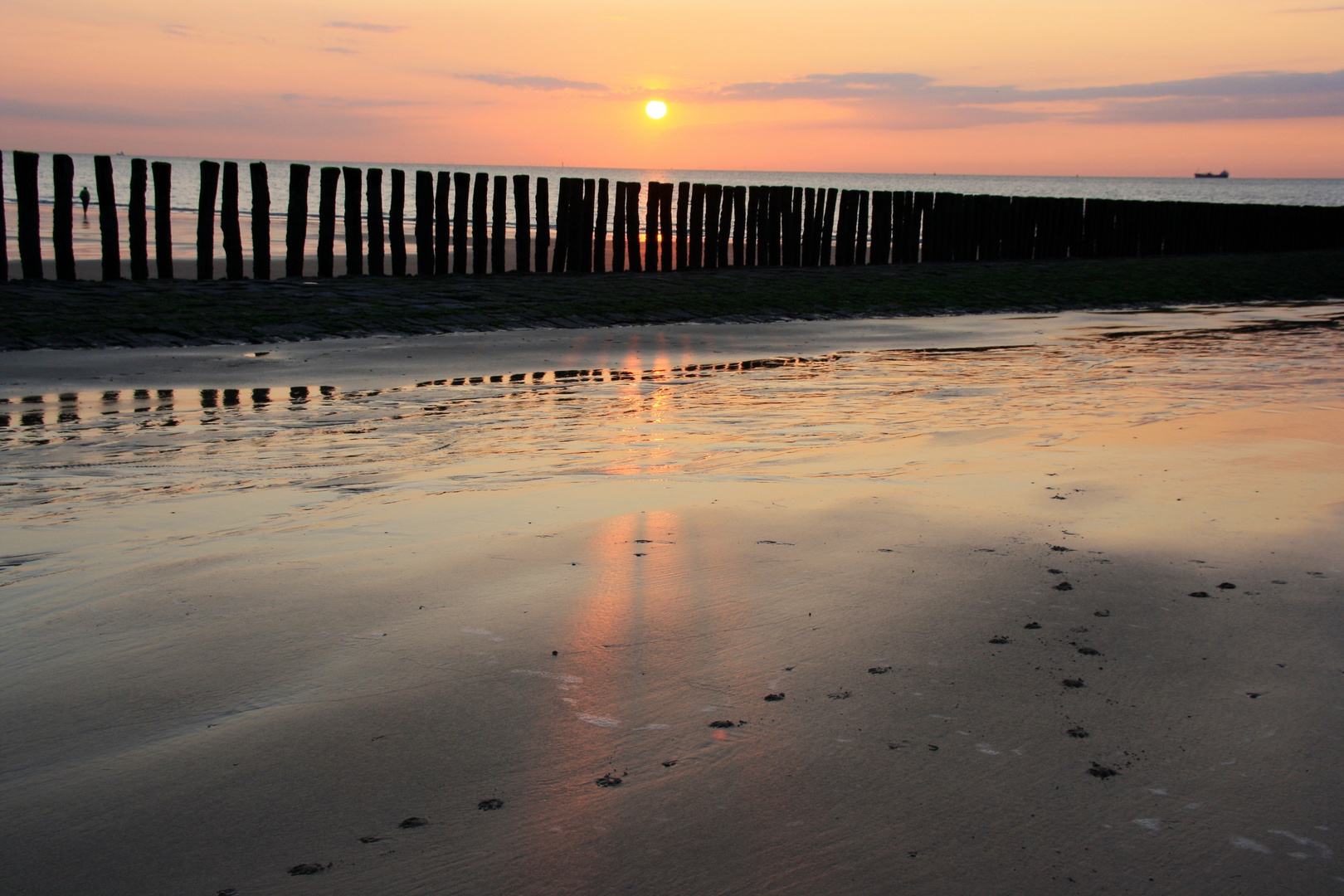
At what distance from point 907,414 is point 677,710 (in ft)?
15.1

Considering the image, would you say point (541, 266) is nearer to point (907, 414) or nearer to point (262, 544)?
point (907, 414)

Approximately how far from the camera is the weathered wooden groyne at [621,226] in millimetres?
12859

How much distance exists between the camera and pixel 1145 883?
210 cm

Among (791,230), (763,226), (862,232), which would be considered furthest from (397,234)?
(862,232)

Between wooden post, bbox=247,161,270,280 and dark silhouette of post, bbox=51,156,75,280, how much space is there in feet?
6.18

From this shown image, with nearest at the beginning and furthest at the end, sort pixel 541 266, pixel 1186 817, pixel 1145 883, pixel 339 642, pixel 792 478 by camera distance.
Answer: pixel 1145 883 → pixel 1186 817 → pixel 339 642 → pixel 792 478 → pixel 541 266

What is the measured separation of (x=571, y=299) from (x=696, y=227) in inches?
190

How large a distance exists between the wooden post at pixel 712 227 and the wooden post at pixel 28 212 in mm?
9275

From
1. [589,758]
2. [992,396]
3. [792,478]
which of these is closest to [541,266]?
[992,396]

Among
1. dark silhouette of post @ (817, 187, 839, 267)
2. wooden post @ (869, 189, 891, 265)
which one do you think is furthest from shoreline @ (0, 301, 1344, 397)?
wooden post @ (869, 189, 891, 265)

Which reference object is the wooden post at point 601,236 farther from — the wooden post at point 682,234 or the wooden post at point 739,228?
the wooden post at point 739,228

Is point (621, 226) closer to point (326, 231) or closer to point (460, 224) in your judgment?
point (460, 224)

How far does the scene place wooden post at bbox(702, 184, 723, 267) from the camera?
1789 cm

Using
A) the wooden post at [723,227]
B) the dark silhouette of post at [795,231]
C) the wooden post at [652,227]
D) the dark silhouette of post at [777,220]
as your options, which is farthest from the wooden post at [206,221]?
the dark silhouette of post at [795,231]
